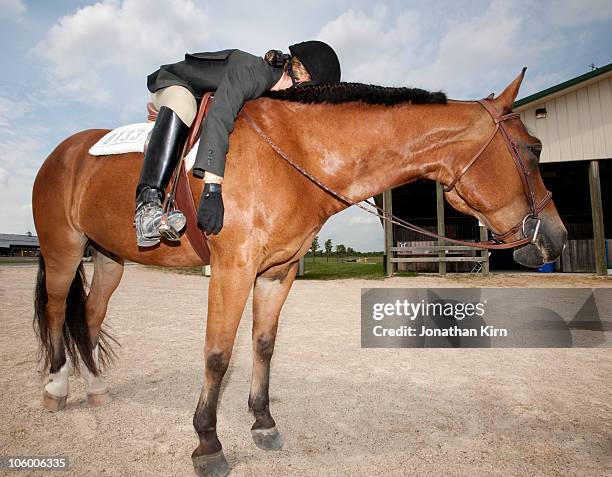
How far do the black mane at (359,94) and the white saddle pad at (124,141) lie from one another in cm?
114

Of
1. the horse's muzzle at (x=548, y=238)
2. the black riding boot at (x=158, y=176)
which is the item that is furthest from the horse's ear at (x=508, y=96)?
the black riding boot at (x=158, y=176)

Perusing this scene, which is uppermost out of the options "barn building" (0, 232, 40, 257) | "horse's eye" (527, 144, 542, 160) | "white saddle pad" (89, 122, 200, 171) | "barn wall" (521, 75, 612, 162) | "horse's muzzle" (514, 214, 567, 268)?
"barn wall" (521, 75, 612, 162)

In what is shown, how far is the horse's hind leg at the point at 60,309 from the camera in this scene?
3254mm

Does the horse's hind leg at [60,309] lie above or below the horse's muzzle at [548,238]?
below

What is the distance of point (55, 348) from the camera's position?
3.37 meters

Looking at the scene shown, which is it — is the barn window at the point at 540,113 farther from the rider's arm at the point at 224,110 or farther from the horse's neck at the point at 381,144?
the rider's arm at the point at 224,110

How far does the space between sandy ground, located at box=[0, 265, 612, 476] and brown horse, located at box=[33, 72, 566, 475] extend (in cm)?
41

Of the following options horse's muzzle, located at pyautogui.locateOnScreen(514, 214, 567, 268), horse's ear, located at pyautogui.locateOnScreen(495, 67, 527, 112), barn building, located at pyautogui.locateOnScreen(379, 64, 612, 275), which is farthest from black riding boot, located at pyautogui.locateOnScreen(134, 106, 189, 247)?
barn building, located at pyautogui.locateOnScreen(379, 64, 612, 275)

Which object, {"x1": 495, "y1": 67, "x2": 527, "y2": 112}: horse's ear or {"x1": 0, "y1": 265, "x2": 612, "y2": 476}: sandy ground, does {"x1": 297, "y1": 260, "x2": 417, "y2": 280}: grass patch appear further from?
{"x1": 495, "y1": 67, "x2": 527, "y2": 112}: horse's ear

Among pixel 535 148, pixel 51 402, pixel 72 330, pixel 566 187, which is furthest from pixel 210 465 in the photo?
pixel 566 187

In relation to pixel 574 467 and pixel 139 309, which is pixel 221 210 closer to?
pixel 574 467

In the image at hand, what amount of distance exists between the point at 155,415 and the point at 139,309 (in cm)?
574

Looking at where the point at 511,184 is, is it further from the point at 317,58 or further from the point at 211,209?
the point at 211,209

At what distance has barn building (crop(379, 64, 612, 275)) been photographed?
1345 centimetres
